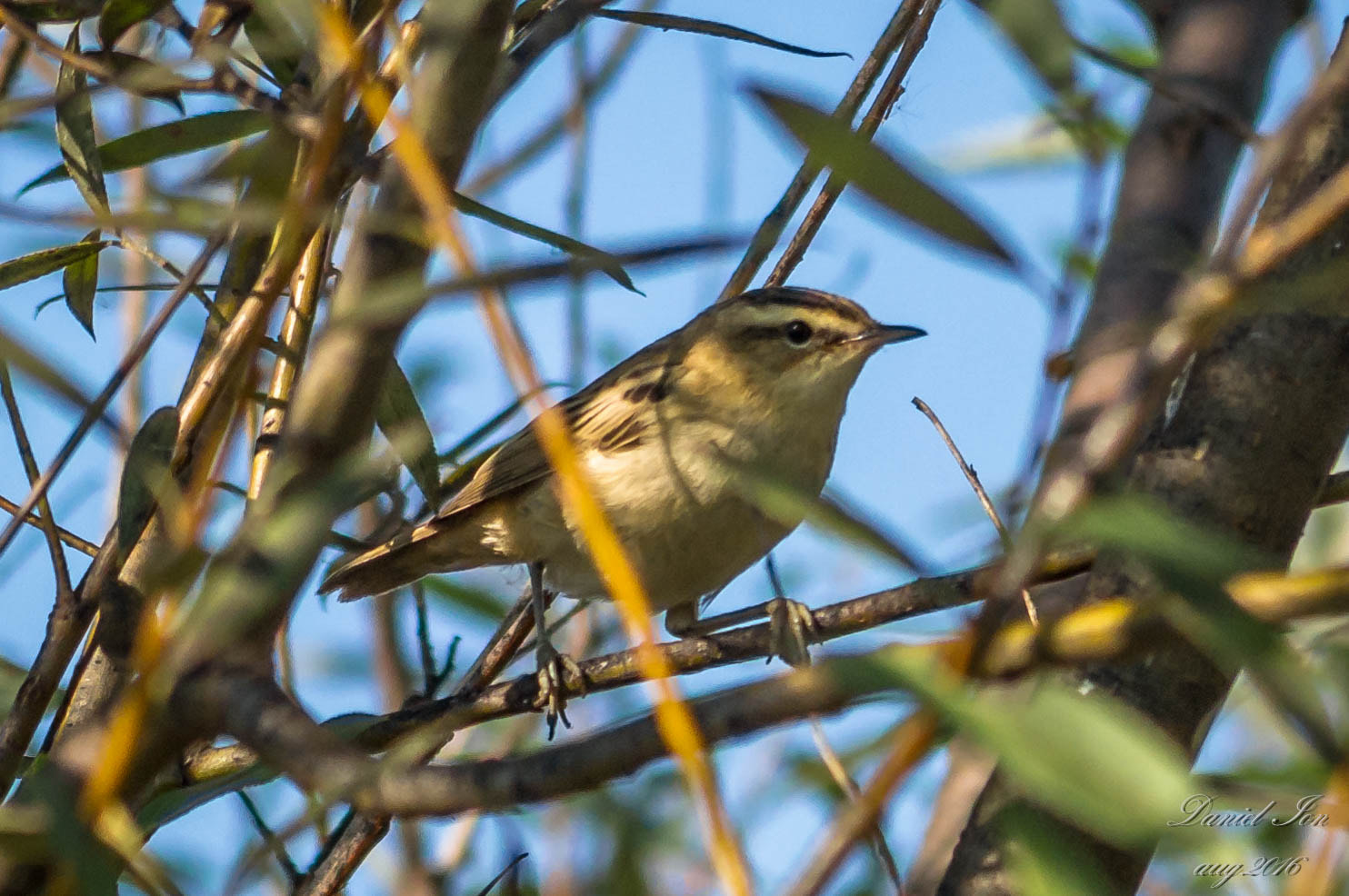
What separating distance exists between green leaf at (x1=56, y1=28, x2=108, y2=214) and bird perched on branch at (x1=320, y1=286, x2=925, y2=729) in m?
1.25

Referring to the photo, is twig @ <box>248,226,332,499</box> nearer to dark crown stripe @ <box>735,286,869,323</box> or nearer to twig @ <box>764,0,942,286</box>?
twig @ <box>764,0,942,286</box>

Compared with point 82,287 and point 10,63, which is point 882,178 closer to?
point 82,287

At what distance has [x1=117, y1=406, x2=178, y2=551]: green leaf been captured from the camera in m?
1.76

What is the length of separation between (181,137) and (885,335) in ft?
6.08

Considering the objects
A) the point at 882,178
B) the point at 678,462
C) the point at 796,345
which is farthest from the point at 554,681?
the point at 882,178

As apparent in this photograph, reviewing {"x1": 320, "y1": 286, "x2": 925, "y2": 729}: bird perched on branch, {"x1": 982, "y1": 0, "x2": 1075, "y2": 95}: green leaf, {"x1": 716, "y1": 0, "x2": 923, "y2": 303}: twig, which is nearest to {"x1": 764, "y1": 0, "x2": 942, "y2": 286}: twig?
{"x1": 716, "y1": 0, "x2": 923, "y2": 303}: twig

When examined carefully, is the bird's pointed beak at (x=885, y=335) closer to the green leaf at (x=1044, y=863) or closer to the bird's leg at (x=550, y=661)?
the bird's leg at (x=550, y=661)

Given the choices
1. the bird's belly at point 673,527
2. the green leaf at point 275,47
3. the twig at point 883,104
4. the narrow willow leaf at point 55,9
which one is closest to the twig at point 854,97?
the twig at point 883,104

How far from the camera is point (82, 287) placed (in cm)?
226

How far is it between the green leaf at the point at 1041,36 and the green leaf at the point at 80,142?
1.37 m

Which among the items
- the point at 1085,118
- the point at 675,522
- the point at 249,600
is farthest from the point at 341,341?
the point at 675,522

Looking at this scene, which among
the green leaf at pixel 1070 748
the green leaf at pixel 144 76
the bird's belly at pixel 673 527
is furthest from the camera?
the bird's belly at pixel 673 527

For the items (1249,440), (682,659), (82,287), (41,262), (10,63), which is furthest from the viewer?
(10,63)

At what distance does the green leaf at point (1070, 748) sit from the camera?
75 centimetres
